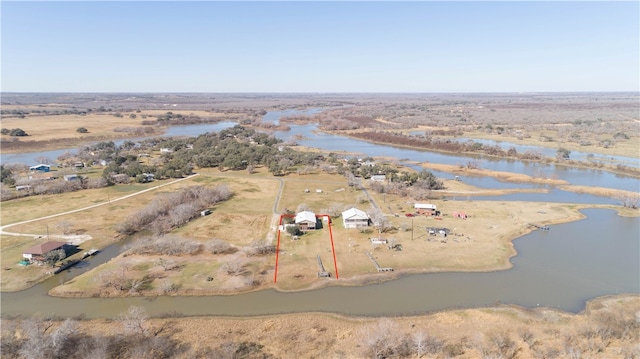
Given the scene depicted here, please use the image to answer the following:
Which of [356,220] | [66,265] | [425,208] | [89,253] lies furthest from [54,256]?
[425,208]

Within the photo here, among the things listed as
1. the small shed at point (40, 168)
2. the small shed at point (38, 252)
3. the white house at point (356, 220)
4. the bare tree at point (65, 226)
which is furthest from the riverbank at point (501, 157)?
the small shed at point (40, 168)

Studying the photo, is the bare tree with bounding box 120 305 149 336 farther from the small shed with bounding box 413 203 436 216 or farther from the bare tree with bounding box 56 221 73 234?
the small shed with bounding box 413 203 436 216

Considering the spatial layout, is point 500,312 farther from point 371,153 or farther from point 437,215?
point 371,153

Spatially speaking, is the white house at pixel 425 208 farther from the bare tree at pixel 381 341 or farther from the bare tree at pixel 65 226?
the bare tree at pixel 65 226

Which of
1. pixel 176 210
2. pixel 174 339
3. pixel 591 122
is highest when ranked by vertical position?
pixel 591 122

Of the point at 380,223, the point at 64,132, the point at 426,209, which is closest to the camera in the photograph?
the point at 380,223

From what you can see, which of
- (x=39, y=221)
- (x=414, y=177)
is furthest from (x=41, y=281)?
(x=414, y=177)

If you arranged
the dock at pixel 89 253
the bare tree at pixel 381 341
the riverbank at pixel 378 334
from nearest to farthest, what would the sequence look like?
the bare tree at pixel 381 341
the riverbank at pixel 378 334
the dock at pixel 89 253

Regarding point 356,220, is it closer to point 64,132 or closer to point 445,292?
point 445,292
